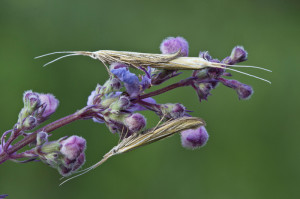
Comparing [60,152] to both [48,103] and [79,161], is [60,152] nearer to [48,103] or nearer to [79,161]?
[79,161]

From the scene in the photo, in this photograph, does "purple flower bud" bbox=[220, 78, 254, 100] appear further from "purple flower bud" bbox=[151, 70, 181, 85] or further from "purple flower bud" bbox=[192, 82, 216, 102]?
"purple flower bud" bbox=[151, 70, 181, 85]

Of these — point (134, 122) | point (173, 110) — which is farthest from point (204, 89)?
point (134, 122)

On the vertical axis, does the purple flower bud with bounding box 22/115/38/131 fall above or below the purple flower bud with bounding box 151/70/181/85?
below

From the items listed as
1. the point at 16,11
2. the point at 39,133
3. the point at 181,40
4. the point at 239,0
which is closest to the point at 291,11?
the point at 239,0

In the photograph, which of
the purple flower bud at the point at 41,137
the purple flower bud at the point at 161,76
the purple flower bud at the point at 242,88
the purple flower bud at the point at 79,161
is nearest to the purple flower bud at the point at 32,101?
the purple flower bud at the point at 41,137

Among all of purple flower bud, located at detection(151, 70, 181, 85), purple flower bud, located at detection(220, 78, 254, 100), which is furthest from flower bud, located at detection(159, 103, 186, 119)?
purple flower bud, located at detection(220, 78, 254, 100)

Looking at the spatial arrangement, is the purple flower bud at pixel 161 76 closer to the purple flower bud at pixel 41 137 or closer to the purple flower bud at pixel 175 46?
the purple flower bud at pixel 175 46
